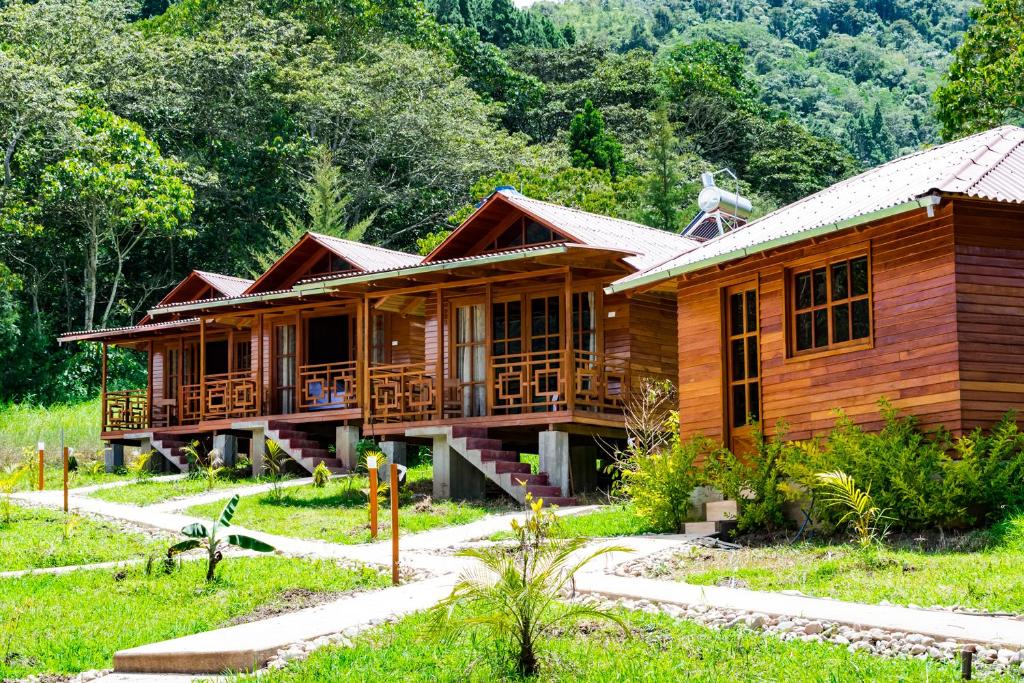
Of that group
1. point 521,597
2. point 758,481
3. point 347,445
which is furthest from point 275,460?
point 521,597

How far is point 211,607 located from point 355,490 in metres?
9.59

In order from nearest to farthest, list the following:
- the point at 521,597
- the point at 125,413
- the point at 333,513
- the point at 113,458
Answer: the point at 521,597, the point at 333,513, the point at 113,458, the point at 125,413

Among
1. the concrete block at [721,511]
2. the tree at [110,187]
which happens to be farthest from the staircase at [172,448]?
the concrete block at [721,511]

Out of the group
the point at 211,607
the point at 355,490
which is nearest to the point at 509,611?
the point at 211,607

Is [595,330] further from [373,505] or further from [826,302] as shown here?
[373,505]

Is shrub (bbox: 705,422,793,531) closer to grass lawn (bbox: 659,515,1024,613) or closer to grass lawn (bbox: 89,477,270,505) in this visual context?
grass lawn (bbox: 659,515,1024,613)

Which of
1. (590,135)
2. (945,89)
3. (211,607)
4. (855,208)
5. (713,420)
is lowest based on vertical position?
(211,607)

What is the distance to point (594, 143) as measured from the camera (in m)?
53.2

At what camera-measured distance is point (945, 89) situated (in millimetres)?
31188

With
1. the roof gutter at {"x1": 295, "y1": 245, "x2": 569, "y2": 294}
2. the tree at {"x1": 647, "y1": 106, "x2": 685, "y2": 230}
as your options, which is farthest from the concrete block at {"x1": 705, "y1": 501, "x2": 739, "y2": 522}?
the tree at {"x1": 647, "y1": 106, "x2": 685, "y2": 230}

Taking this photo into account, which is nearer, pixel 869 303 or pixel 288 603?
pixel 288 603

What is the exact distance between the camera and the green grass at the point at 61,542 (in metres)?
17.0

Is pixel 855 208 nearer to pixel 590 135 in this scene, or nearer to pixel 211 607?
pixel 211 607

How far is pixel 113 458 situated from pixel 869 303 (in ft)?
71.6
